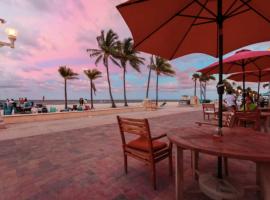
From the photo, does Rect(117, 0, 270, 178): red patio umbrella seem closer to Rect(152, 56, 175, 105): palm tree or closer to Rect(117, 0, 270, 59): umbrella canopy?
Rect(117, 0, 270, 59): umbrella canopy

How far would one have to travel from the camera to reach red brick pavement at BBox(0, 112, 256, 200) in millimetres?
2006

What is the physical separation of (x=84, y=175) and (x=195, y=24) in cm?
304

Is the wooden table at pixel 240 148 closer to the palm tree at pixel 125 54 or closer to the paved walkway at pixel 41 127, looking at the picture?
the paved walkway at pixel 41 127

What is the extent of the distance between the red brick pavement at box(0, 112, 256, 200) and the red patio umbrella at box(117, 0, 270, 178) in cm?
86

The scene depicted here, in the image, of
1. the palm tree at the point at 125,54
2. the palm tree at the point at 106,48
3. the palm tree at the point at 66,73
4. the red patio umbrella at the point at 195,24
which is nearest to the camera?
the red patio umbrella at the point at 195,24

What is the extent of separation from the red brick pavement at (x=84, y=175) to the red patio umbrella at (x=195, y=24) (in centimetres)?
86

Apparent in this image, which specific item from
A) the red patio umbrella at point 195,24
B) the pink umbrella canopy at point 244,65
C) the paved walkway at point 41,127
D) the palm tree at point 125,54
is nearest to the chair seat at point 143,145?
the red patio umbrella at point 195,24

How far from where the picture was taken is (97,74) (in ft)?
78.8

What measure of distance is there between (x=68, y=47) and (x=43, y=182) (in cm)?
1002

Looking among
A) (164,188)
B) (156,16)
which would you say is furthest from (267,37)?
(164,188)

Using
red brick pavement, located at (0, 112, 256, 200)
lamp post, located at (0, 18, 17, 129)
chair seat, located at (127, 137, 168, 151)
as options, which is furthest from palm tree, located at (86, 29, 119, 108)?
chair seat, located at (127, 137, 168, 151)

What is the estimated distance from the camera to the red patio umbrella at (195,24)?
1.79 m

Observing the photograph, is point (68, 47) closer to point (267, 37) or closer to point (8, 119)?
point (8, 119)

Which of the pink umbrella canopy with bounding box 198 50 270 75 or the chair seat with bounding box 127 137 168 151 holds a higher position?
the pink umbrella canopy with bounding box 198 50 270 75
